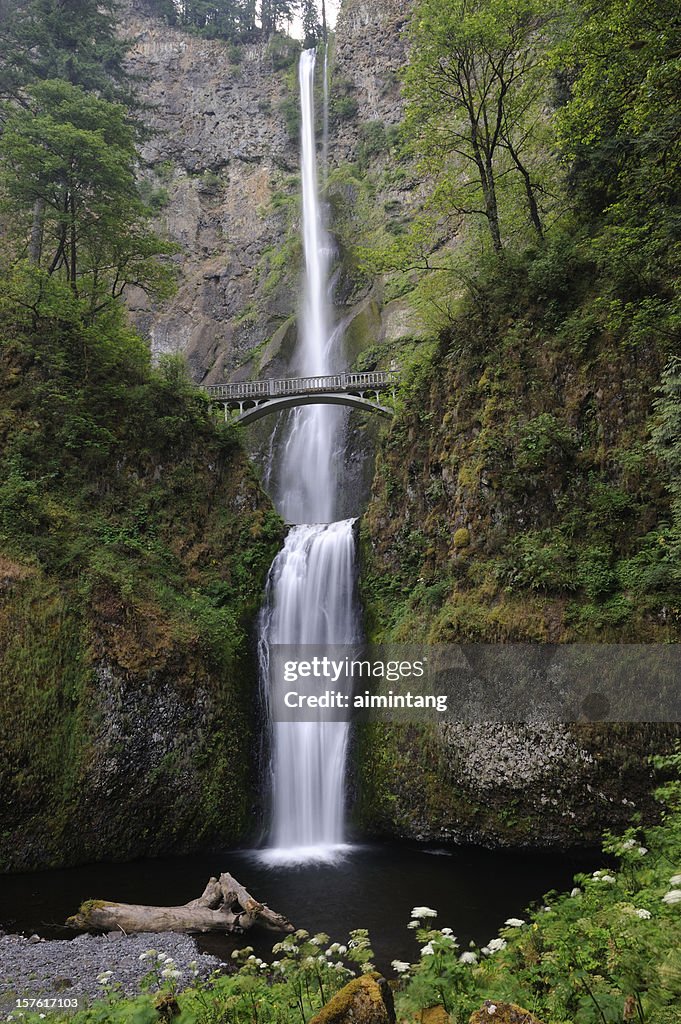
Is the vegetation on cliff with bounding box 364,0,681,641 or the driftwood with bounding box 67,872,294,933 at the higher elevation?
the vegetation on cliff with bounding box 364,0,681,641

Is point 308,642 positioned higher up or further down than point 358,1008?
higher up

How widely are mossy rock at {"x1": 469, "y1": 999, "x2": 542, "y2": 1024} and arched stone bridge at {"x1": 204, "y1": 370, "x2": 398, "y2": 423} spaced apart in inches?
773

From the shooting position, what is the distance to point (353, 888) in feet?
28.3

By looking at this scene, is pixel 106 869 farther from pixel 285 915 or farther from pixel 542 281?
pixel 542 281

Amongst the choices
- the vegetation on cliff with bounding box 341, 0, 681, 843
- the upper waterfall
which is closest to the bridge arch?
the upper waterfall

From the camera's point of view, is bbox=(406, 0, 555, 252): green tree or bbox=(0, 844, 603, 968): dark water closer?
bbox=(0, 844, 603, 968): dark water

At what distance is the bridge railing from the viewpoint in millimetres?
22531

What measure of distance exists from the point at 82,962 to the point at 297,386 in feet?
66.7

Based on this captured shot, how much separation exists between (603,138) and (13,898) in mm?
16249

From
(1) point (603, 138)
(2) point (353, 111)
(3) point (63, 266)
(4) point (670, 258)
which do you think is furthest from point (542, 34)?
(2) point (353, 111)

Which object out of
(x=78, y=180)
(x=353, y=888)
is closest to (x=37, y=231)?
(x=78, y=180)
